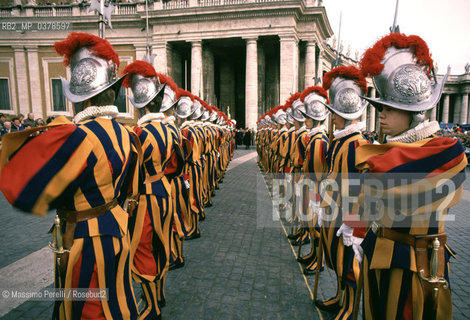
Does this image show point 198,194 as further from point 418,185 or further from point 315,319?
point 418,185

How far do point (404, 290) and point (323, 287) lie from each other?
2421 mm

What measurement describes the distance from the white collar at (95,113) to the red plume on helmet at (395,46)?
2105 mm

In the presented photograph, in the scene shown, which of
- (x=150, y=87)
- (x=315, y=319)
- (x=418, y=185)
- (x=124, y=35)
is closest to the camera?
(x=418, y=185)

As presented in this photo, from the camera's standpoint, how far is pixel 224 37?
98.5 ft

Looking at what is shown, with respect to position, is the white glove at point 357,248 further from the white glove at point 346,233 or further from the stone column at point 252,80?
the stone column at point 252,80

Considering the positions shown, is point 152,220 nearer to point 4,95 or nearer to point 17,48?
point 17,48

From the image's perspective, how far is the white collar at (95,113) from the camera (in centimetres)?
237

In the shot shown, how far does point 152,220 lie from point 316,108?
3452 millimetres

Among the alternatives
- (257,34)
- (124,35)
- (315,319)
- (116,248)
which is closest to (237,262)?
(315,319)

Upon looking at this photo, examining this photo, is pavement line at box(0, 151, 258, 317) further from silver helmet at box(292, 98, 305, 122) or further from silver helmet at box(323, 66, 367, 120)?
silver helmet at box(292, 98, 305, 122)

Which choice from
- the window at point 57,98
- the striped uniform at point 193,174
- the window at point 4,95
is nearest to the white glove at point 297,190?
the striped uniform at point 193,174

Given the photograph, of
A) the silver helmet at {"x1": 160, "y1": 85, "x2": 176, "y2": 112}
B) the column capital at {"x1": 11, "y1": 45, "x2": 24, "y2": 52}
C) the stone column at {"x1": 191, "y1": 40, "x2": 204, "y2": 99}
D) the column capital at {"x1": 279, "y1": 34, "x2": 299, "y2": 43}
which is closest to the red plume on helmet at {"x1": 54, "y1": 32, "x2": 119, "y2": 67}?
the silver helmet at {"x1": 160, "y1": 85, "x2": 176, "y2": 112}

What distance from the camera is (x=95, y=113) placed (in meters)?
2.40

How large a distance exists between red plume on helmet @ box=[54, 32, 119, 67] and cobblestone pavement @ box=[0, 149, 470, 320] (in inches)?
112
